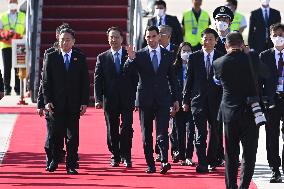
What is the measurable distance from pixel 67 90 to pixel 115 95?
35.2 inches

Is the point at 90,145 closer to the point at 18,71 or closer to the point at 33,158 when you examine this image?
the point at 33,158

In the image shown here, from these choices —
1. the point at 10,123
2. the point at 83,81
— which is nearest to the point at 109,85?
the point at 83,81

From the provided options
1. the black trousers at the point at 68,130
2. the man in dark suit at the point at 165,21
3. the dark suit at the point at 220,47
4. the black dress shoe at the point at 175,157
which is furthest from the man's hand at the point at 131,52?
the man in dark suit at the point at 165,21

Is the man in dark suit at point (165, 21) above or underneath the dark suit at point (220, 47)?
above

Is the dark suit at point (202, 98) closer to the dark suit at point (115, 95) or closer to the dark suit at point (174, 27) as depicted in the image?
the dark suit at point (115, 95)

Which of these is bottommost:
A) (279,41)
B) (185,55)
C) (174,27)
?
(185,55)

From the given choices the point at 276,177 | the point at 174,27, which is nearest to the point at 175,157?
the point at 276,177

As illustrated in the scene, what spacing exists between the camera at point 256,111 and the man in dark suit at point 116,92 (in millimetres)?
3085

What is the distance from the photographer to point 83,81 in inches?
587

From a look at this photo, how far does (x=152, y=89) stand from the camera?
14891 millimetres

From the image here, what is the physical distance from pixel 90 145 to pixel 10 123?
3.51 meters

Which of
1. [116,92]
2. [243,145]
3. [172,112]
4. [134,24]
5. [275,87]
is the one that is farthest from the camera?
[134,24]

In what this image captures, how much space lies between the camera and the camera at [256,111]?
12445mm

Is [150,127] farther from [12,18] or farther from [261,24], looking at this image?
[12,18]
